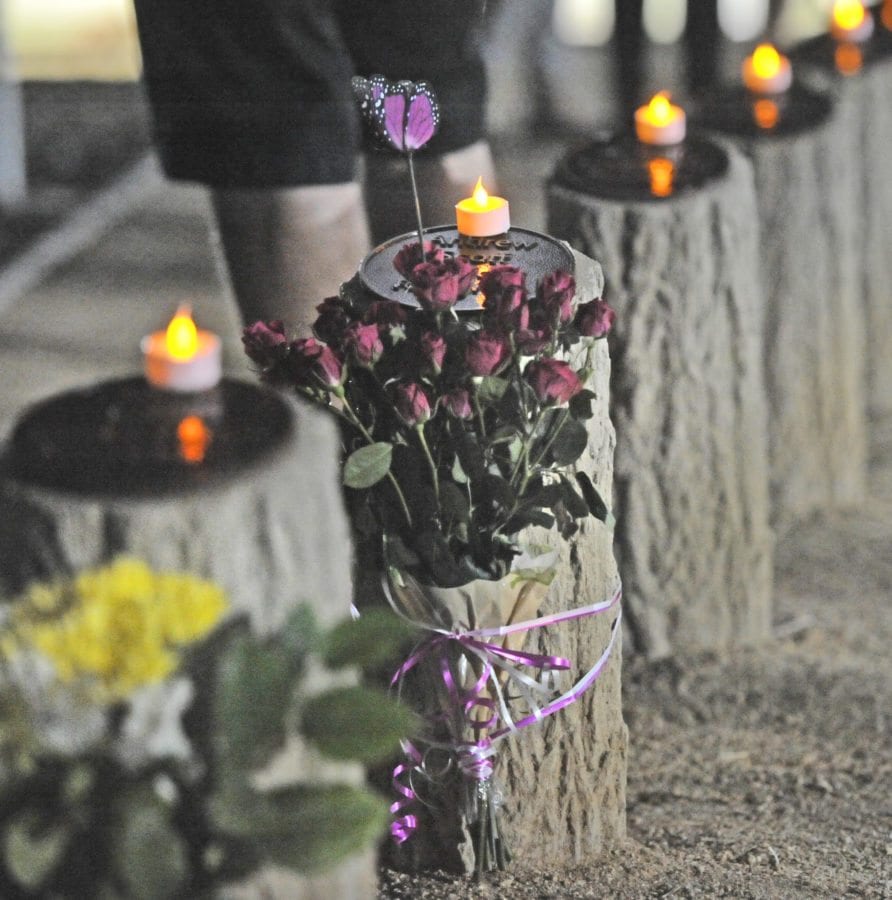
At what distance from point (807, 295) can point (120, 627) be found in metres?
1.64

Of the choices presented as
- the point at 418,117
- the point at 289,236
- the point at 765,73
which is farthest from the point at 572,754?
the point at 765,73

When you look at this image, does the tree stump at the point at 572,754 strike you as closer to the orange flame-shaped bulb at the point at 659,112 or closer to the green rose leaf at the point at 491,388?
the green rose leaf at the point at 491,388

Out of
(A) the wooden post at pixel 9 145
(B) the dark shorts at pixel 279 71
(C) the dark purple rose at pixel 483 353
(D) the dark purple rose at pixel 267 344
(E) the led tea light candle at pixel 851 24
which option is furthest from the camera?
(A) the wooden post at pixel 9 145

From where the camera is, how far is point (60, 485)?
108cm

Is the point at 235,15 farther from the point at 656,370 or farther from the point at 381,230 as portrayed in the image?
the point at 656,370

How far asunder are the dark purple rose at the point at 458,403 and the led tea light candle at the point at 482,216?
0.28 meters

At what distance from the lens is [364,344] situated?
1303 mm

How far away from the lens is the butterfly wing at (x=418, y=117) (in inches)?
55.7

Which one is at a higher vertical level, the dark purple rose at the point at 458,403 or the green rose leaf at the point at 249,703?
the dark purple rose at the point at 458,403

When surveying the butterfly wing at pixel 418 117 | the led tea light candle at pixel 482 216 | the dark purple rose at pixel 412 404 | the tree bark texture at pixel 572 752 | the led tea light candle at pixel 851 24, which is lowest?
the tree bark texture at pixel 572 752

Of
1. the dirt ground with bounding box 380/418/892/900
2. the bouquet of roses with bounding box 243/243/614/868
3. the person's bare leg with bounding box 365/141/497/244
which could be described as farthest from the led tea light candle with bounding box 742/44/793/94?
the bouquet of roses with bounding box 243/243/614/868

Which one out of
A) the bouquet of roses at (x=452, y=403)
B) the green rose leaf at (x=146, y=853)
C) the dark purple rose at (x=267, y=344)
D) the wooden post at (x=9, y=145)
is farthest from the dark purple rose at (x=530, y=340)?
the wooden post at (x=9, y=145)

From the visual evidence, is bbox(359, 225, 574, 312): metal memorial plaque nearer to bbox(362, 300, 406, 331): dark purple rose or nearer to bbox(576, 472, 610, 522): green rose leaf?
bbox(362, 300, 406, 331): dark purple rose

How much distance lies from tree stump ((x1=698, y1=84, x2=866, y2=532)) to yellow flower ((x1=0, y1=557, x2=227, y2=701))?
4.95ft
